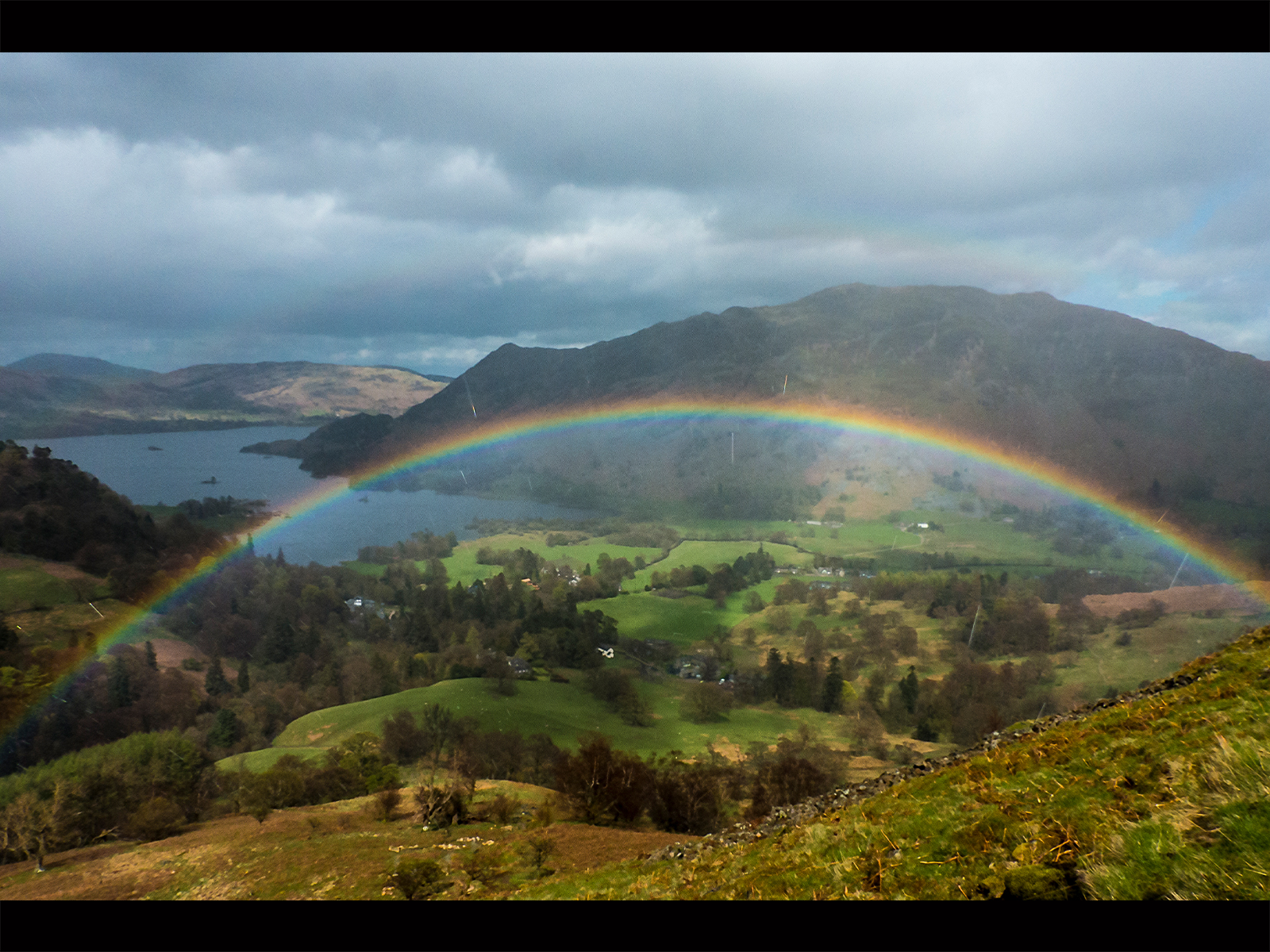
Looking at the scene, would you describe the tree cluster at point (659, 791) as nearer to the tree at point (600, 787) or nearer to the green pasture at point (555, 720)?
the tree at point (600, 787)

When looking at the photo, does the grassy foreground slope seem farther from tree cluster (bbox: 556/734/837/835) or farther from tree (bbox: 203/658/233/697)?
tree (bbox: 203/658/233/697)

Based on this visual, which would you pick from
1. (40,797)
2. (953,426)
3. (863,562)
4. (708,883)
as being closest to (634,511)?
(863,562)

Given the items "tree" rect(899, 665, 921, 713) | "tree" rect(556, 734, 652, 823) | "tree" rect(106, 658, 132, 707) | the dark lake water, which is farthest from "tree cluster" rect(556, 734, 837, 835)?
the dark lake water

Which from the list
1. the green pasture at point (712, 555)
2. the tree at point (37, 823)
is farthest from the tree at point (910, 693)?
the tree at point (37, 823)

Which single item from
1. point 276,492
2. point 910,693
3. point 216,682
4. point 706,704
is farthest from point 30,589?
point 910,693

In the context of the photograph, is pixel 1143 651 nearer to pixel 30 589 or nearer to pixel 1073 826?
pixel 1073 826
